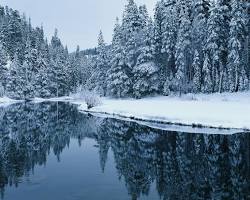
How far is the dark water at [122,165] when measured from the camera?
50.0 feet

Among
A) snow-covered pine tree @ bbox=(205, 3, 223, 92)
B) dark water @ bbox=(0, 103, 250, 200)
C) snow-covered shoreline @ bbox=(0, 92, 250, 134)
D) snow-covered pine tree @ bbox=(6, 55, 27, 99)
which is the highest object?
snow-covered pine tree @ bbox=(205, 3, 223, 92)

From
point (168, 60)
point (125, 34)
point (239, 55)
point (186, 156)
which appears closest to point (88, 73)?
point (125, 34)

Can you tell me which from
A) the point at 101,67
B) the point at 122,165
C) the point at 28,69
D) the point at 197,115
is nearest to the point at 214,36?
the point at 197,115

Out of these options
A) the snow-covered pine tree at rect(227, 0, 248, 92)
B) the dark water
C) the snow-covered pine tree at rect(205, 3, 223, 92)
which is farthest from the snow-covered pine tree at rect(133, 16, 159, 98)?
the dark water

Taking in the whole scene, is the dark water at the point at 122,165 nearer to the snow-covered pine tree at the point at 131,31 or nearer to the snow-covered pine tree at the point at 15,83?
the snow-covered pine tree at the point at 131,31

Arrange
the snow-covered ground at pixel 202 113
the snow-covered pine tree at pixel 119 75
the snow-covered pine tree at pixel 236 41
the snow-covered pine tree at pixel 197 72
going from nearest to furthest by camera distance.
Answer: the snow-covered ground at pixel 202 113 < the snow-covered pine tree at pixel 236 41 < the snow-covered pine tree at pixel 197 72 < the snow-covered pine tree at pixel 119 75

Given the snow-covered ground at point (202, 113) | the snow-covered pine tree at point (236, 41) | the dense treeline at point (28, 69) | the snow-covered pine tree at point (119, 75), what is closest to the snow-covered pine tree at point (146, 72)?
the snow-covered pine tree at point (119, 75)

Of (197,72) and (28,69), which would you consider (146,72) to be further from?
(28,69)

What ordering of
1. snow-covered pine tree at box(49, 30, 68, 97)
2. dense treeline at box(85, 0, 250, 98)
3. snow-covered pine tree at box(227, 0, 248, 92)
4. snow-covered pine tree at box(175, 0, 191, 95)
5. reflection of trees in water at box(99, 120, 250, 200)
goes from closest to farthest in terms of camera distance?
reflection of trees in water at box(99, 120, 250, 200), snow-covered pine tree at box(227, 0, 248, 92), dense treeline at box(85, 0, 250, 98), snow-covered pine tree at box(175, 0, 191, 95), snow-covered pine tree at box(49, 30, 68, 97)

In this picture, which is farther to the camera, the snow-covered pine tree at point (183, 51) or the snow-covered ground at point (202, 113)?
the snow-covered pine tree at point (183, 51)

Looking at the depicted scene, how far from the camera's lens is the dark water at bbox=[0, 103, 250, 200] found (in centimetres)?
1523

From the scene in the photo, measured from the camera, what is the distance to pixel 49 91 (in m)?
93.8

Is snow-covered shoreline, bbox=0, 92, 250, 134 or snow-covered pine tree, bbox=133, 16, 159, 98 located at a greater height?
snow-covered pine tree, bbox=133, 16, 159, 98

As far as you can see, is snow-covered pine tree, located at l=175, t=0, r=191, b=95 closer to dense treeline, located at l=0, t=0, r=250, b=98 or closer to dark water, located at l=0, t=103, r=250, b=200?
dense treeline, located at l=0, t=0, r=250, b=98
